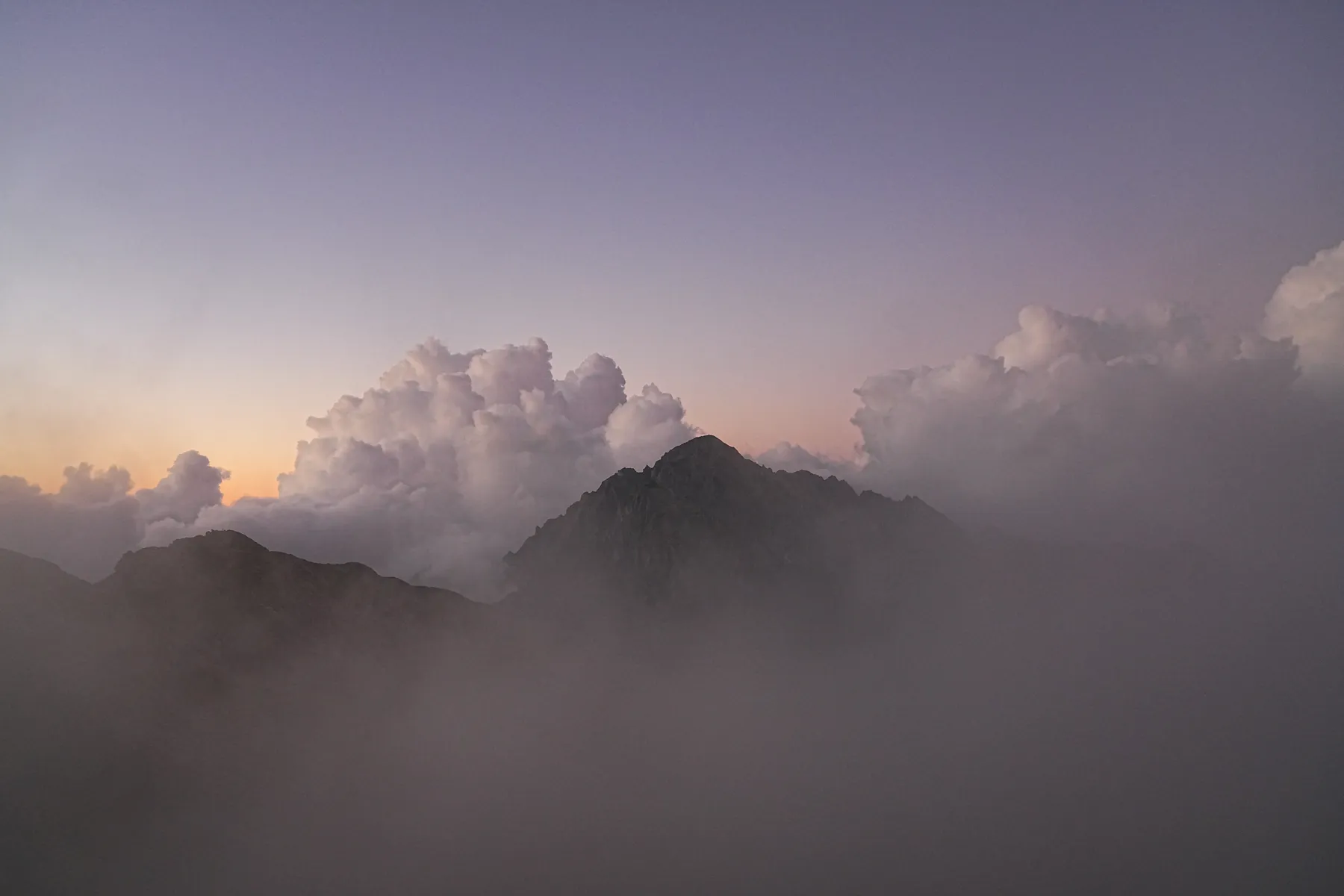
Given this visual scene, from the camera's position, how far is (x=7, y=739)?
199 meters

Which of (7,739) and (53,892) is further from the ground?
(7,739)

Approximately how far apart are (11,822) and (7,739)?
24.0 metres

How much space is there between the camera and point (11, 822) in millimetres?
193375

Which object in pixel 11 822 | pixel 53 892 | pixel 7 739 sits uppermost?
pixel 7 739

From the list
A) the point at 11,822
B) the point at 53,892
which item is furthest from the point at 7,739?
the point at 53,892

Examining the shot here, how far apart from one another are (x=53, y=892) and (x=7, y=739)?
4806 cm

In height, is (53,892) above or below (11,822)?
below

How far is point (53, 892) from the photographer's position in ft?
640

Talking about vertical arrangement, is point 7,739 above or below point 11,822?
above

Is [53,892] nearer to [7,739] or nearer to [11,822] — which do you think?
[11,822]
